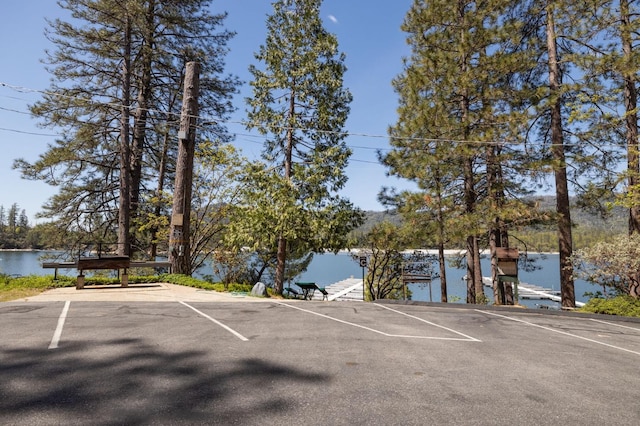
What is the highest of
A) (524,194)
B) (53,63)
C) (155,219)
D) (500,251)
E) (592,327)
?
(53,63)

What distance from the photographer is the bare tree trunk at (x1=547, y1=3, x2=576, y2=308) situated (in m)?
12.6

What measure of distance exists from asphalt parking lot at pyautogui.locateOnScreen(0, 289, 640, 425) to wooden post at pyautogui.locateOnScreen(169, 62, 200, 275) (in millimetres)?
6245

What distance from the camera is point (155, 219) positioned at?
17062 mm

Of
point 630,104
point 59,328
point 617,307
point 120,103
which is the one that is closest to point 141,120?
point 120,103

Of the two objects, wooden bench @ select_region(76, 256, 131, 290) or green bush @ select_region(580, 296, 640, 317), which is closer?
green bush @ select_region(580, 296, 640, 317)

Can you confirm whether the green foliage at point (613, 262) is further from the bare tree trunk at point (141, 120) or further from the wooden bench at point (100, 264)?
the bare tree trunk at point (141, 120)

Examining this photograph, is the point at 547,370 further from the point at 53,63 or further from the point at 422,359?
the point at 53,63

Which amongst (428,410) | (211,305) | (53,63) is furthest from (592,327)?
(53,63)

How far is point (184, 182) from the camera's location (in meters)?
13.9

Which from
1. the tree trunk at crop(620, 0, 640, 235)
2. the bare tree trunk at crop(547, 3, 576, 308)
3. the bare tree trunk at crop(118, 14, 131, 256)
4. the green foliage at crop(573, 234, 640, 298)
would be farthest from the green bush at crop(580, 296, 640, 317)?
the bare tree trunk at crop(118, 14, 131, 256)

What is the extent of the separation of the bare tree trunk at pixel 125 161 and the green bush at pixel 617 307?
59.0 ft

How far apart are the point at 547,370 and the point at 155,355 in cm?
537

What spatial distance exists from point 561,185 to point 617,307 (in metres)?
4.91

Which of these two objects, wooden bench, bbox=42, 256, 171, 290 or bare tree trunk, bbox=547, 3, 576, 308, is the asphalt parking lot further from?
bare tree trunk, bbox=547, 3, 576, 308
